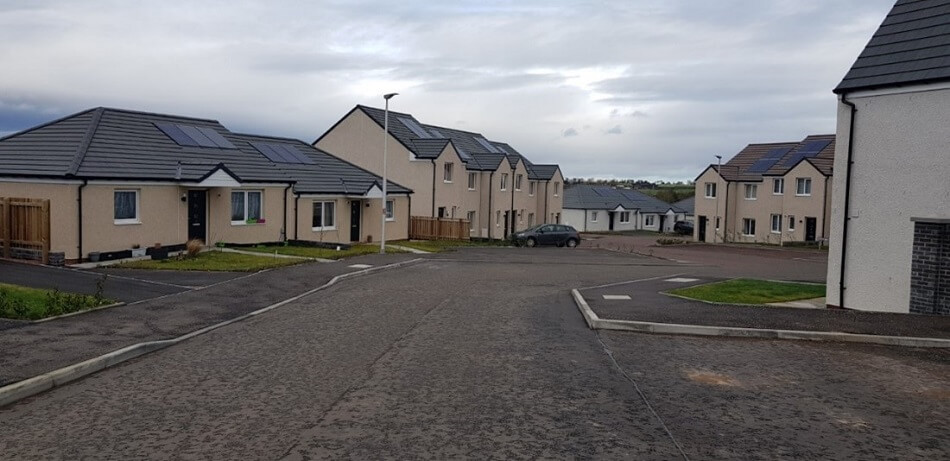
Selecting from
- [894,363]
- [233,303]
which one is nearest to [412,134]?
[233,303]

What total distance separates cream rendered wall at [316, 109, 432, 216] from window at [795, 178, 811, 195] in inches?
1112

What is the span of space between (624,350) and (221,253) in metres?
19.7

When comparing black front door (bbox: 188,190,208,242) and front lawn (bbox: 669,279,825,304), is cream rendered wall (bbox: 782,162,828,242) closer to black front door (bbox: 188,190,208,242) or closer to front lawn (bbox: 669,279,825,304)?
front lawn (bbox: 669,279,825,304)

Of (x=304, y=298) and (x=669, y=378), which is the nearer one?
(x=669, y=378)

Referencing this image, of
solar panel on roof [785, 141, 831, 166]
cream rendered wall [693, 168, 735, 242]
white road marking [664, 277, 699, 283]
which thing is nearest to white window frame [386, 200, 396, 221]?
white road marking [664, 277, 699, 283]

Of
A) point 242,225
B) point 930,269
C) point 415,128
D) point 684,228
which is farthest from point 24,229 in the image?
point 684,228

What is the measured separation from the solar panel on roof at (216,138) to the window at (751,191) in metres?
44.5

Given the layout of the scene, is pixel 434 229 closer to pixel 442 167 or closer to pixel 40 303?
pixel 442 167

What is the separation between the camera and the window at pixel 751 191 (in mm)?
62656

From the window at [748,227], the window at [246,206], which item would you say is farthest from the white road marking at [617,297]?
the window at [748,227]

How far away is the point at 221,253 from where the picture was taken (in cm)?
2789

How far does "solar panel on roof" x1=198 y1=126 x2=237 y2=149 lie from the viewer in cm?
3259

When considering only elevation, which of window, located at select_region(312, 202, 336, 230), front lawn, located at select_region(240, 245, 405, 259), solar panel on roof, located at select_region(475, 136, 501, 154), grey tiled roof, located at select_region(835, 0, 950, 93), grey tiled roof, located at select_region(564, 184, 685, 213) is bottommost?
front lawn, located at select_region(240, 245, 405, 259)

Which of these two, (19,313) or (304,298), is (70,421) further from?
(304,298)
